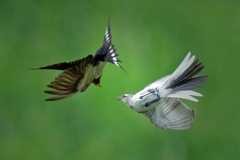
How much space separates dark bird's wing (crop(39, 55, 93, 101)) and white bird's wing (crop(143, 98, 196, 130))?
Result: 19 centimetres

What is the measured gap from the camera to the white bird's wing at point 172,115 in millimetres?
660

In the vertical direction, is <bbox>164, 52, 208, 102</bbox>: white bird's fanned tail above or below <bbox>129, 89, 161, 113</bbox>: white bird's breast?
above

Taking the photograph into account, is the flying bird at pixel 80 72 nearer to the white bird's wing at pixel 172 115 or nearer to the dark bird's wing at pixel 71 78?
the dark bird's wing at pixel 71 78

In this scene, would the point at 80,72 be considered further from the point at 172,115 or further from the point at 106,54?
the point at 172,115

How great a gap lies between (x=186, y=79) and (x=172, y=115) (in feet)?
0.38

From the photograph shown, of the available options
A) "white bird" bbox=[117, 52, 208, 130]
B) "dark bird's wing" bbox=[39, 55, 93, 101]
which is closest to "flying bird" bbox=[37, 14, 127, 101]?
"dark bird's wing" bbox=[39, 55, 93, 101]

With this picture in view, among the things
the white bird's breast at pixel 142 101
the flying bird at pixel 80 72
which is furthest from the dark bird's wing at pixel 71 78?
the white bird's breast at pixel 142 101

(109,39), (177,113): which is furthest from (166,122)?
(109,39)

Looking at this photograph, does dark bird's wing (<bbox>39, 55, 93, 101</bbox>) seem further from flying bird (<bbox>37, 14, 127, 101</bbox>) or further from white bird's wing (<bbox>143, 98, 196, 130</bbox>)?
white bird's wing (<bbox>143, 98, 196, 130</bbox>)

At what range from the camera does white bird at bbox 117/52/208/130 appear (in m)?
0.60

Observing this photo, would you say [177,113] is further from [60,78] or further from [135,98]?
[60,78]

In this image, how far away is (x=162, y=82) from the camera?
0.65 meters

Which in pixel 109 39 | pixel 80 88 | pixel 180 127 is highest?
pixel 109 39

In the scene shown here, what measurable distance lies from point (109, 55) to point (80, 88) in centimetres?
11
